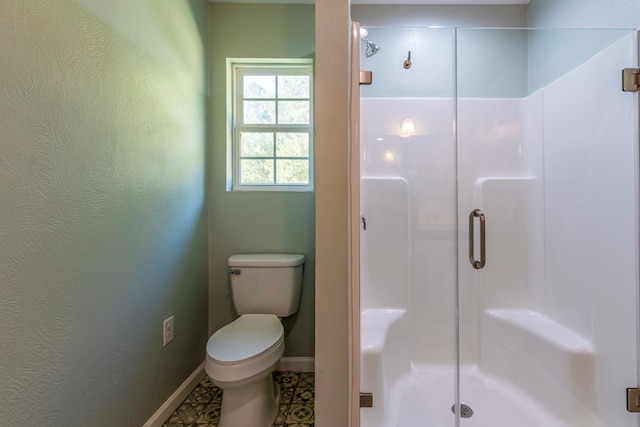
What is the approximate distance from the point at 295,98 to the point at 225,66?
50 centimetres

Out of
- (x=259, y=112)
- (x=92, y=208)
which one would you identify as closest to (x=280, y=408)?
(x=92, y=208)

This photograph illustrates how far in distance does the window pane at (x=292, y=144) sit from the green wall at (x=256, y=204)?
1.01 feet

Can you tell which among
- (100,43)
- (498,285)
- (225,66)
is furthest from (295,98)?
(498,285)

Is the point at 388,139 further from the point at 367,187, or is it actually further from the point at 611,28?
the point at 611,28

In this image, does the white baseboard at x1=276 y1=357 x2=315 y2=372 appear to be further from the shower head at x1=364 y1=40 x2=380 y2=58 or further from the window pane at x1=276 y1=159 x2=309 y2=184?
the shower head at x1=364 y1=40 x2=380 y2=58

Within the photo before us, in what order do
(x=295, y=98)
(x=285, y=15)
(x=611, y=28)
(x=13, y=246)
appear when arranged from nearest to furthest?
(x=13, y=246), (x=611, y=28), (x=285, y=15), (x=295, y=98)

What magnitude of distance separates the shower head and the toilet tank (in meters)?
1.23

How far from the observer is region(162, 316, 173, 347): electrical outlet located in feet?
4.56

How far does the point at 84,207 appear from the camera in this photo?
956mm

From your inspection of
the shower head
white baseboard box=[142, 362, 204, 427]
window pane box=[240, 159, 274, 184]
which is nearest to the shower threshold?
white baseboard box=[142, 362, 204, 427]

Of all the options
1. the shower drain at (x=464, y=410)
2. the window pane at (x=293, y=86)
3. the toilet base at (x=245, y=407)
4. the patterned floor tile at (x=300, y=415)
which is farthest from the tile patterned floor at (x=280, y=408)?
the window pane at (x=293, y=86)

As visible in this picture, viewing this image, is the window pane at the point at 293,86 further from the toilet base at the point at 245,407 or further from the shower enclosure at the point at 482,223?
the toilet base at the point at 245,407

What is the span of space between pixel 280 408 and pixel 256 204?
46.4 inches

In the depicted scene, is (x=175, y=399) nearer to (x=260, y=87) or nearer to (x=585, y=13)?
(x=260, y=87)
